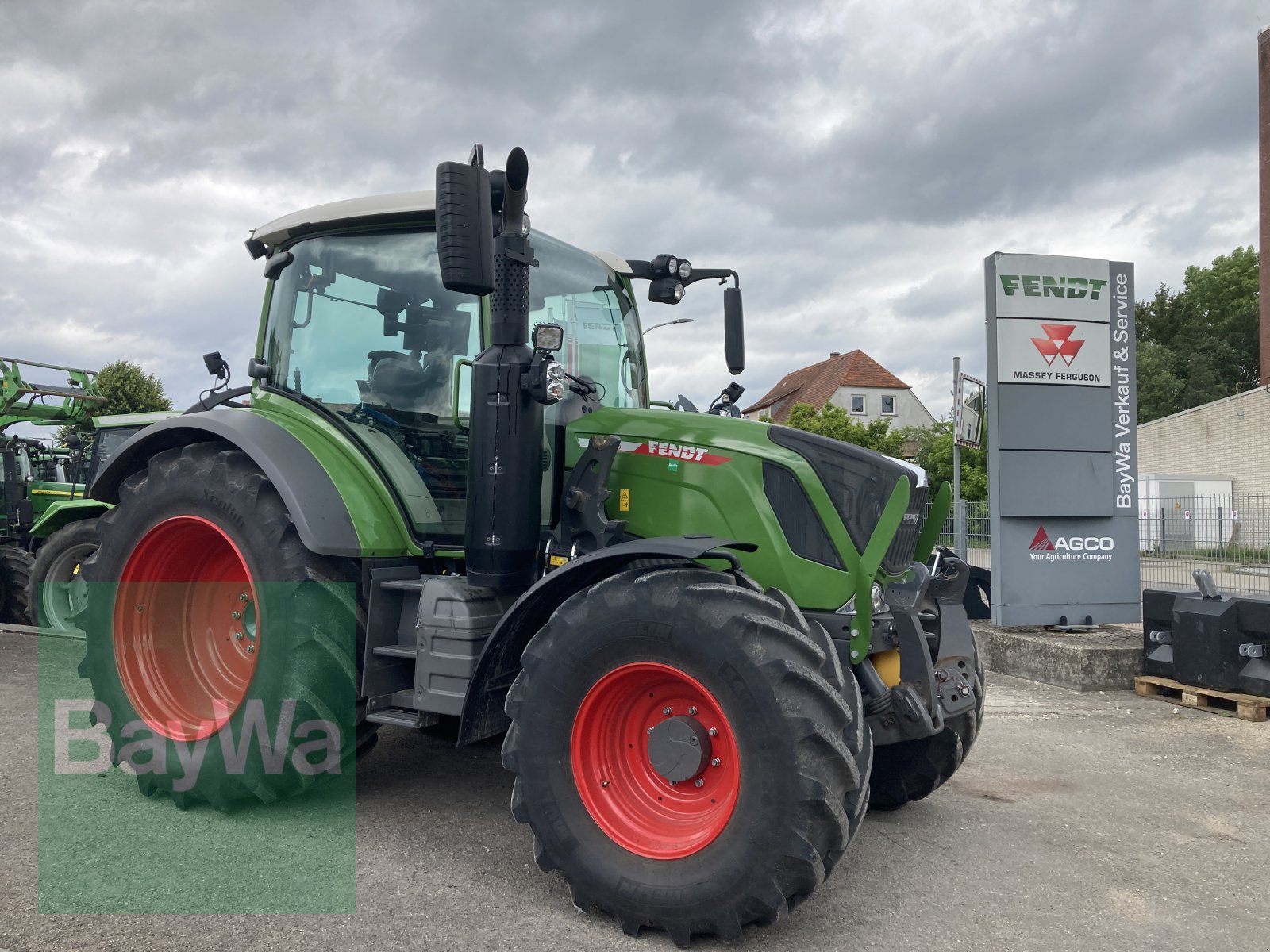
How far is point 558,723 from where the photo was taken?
11.1 feet

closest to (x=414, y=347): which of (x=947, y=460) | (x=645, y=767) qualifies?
(x=645, y=767)

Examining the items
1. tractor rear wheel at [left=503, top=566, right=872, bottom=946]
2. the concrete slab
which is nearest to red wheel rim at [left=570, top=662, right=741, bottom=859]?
tractor rear wheel at [left=503, top=566, right=872, bottom=946]

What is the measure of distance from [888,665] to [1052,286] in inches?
250

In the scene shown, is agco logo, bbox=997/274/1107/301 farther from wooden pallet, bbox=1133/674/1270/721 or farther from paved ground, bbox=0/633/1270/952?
paved ground, bbox=0/633/1270/952

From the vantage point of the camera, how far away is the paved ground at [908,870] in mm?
3195

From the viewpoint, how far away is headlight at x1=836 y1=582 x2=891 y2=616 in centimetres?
369

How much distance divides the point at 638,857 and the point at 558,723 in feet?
1.67

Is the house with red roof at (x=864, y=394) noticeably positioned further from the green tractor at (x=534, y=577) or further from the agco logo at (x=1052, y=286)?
the green tractor at (x=534, y=577)

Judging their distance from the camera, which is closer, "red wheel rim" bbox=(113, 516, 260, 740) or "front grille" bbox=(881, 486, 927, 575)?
"front grille" bbox=(881, 486, 927, 575)

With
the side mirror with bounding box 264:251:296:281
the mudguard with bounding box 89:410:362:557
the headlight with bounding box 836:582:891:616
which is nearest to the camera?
the headlight with bounding box 836:582:891:616

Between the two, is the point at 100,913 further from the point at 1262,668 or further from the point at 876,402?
the point at 876,402

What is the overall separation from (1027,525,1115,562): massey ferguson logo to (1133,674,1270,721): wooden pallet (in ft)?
4.42

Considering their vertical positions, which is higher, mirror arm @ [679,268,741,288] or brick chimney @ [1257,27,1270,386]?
brick chimney @ [1257,27,1270,386]

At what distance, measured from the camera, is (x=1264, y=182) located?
3103 cm
